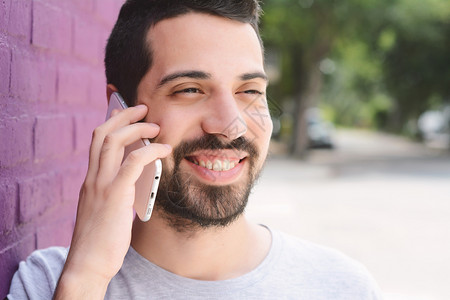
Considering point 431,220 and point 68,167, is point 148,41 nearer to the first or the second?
point 68,167

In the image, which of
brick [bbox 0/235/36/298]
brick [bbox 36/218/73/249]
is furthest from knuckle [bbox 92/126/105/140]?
brick [bbox 36/218/73/249]

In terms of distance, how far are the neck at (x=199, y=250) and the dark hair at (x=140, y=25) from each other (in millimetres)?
538

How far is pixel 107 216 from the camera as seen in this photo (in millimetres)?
1621

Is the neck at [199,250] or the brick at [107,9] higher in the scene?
the brick at [107,9]

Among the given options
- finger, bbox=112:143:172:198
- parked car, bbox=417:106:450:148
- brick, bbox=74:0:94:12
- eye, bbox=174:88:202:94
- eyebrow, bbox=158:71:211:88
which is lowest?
finger, bbox=112:143:172:198

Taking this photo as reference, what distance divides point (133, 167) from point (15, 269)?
0.70 meters

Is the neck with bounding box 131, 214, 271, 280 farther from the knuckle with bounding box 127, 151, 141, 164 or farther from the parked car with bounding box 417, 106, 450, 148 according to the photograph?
the parked car with bounding box 417, 106, 450, 148

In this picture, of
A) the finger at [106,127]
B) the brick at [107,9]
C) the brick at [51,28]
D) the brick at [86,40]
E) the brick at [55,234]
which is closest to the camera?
the finger at [106,127]

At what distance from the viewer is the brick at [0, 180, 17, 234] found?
1.81 meters

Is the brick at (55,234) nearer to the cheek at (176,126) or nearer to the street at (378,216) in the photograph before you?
the cheek at (176,126)

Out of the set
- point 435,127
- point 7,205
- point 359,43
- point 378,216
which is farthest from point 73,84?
point 435,127

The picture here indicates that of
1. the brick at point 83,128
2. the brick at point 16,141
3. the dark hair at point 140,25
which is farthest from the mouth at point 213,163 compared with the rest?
the brick at point 83,128

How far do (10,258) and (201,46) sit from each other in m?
1.04

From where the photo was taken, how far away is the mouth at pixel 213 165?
6.21 ft
